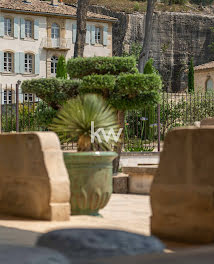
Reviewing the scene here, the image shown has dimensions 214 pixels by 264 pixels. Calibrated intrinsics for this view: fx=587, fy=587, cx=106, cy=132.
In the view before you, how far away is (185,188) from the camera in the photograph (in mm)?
4945

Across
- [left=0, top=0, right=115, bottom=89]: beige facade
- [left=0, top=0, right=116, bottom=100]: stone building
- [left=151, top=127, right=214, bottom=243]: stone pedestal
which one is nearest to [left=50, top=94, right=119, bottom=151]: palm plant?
[left=151, top=127, right=214, bottom=243]: stone pedestal

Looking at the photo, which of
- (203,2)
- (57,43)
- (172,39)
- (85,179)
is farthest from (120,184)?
(203,2)

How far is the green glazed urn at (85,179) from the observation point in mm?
6496

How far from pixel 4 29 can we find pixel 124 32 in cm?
1207

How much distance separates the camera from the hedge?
12388 mm

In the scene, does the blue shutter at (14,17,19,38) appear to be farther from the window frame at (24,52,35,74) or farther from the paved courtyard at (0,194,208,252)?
the paved courtyard at (0,194,208,252)

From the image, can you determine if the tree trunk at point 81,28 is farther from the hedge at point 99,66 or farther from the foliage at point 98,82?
the foliage at point 98,82

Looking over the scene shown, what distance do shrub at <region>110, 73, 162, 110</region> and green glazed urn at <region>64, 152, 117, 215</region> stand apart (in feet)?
19.0

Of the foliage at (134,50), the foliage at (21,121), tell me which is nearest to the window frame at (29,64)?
the foliage at (134,50)

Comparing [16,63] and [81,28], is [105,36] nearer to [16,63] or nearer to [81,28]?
[16,63]

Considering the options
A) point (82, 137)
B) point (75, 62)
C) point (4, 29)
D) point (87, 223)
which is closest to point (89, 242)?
point (87, 223)

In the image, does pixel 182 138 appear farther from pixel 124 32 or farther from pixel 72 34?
pixel 124 32

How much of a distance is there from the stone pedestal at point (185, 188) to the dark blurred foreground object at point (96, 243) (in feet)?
4.28

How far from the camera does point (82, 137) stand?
7445mm
